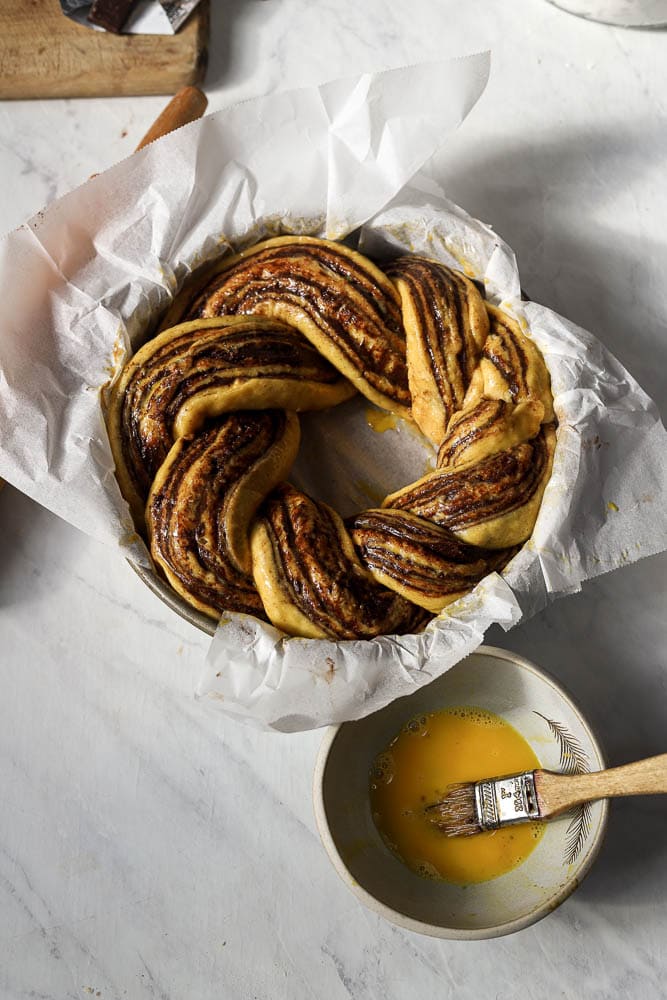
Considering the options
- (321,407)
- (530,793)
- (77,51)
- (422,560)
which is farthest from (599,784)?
(77,51)

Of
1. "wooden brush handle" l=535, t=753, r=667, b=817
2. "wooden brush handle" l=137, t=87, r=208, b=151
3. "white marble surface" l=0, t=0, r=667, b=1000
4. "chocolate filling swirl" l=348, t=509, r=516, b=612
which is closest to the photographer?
"wooden brush handle" l=535, t=753, r=667, b=817

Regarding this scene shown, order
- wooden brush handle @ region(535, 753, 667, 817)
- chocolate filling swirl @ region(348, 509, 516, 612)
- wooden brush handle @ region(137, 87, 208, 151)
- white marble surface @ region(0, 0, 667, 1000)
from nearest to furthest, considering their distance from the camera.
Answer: wooden brush handle @ region(535, 753, 667, 817)
chocolate filling swirl @ region(348, 509, 516, 612)
white marble surface @ region(0, 0, 667, 1000)
wooden brush handle @ region(137, 87, 208, 151)

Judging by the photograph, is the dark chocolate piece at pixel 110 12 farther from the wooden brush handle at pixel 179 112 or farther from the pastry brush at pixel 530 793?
the pastry brush at pixel 530 793

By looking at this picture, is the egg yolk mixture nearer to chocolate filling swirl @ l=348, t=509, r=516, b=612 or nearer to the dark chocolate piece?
chocolate filling swirl @ l=348, t=509, r=516, b=612

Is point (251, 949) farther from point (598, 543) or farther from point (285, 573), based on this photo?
point (598, 543)

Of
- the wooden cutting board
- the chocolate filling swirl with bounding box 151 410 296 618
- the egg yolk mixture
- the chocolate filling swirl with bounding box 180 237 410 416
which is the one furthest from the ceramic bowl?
the wooden cutting board

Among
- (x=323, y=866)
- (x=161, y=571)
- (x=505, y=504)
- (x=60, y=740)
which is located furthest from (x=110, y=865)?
(x=505, y=504)

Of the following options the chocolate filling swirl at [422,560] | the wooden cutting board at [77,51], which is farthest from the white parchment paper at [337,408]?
the wooden cutting board at [77,51]
